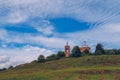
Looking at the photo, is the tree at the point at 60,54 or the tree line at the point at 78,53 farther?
the tree at the point at 60,54

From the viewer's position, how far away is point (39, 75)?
112m

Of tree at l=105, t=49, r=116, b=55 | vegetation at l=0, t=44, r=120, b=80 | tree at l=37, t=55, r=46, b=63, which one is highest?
tree at l=105, t=49, r=116, b=55

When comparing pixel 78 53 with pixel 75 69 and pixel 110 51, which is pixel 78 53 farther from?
pixel 75 69

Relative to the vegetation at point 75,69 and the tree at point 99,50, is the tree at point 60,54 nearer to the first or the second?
the vegetation at point 75,69

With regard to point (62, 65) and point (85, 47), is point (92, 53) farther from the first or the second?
point (62, 65)

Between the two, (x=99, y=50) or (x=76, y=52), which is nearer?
(x=76, y=52)

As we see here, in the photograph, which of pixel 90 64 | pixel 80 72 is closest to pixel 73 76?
pixel 80 72

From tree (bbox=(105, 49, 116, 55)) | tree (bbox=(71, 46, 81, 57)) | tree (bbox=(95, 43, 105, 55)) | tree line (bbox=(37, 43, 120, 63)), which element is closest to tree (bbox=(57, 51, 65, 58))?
tree line (bbox=(37, 43, 120, 63))

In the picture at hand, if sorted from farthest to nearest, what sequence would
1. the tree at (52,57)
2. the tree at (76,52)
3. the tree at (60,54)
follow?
the tree at (60,54)
the tree at (52,57)
the tree at (76,52)

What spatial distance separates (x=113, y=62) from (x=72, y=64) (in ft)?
63.2

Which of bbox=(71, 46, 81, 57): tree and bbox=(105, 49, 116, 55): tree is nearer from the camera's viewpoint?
bbox=(105, 49, 116, 55): tree

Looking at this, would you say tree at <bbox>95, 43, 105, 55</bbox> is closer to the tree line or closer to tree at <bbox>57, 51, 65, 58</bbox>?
the tree line

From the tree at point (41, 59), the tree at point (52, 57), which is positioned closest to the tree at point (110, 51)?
the tree at point (52, 57)

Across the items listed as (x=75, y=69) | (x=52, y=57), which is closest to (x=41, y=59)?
(x=52, y=57)
